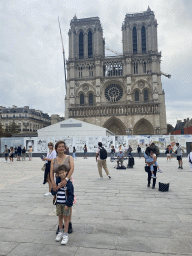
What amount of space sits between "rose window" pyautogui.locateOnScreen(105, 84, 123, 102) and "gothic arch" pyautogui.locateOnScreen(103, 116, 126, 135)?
511cm

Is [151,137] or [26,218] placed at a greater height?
[151,137]

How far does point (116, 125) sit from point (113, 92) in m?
7.84

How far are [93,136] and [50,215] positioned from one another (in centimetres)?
2080

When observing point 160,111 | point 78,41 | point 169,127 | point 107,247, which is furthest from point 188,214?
point 169,127

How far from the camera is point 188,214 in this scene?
397 centimetres

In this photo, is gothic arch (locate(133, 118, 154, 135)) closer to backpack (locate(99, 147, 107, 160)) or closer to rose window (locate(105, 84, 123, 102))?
rose window (locate(105, 84, 123, 102))

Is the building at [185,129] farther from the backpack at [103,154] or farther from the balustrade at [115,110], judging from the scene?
the backpack at [103,154]

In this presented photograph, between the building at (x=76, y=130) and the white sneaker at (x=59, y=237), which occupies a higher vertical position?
the building at (x=76, y=130)

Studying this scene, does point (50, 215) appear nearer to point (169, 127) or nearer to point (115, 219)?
point (115, 219)

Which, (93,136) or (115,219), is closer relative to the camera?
(115,219)

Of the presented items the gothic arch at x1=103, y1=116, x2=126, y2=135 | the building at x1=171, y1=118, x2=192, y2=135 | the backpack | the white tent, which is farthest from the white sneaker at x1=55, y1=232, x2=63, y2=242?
the gothic arch at x1=103, y1=116, x2=126, y2=135

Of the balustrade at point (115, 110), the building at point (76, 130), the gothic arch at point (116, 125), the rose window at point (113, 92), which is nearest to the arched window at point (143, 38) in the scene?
the rose window at point (113, 92)

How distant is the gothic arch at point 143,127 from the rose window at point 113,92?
25.0 ft

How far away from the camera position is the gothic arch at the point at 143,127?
42.6m
